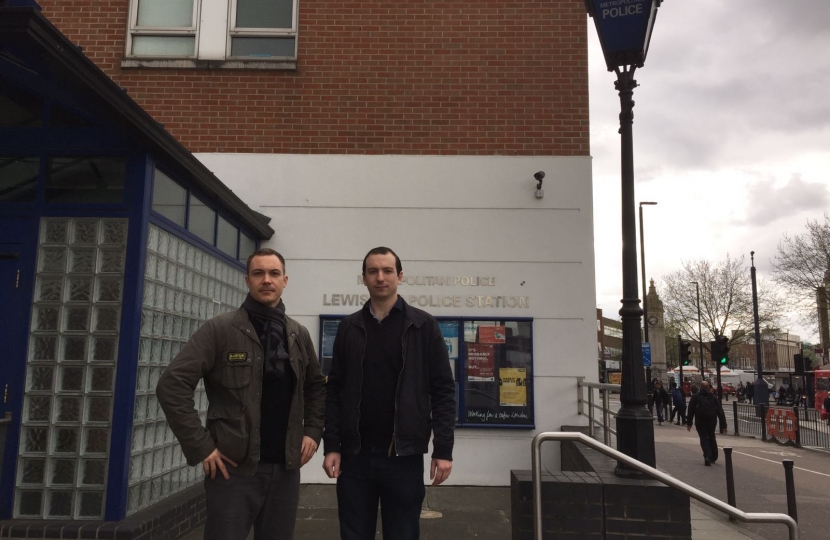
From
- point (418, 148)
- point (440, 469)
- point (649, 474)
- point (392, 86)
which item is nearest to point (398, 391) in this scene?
point (440, 469)

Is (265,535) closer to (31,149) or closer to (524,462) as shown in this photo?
(31,149)

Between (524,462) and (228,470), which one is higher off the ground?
(228,470)

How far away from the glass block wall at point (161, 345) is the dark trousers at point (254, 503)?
2.35 metres

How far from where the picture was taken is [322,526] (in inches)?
242

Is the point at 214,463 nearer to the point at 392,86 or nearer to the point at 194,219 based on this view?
the point at 194,219

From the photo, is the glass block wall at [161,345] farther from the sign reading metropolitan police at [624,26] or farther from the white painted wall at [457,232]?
the sign reading metropolitan police at [624,26]

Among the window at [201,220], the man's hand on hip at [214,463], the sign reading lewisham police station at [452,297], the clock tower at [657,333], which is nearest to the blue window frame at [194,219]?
the window at [201,220]

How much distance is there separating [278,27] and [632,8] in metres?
5.51

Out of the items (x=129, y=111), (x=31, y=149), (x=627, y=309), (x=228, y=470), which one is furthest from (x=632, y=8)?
(x=31, y=149)

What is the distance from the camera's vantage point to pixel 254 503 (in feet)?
10.2

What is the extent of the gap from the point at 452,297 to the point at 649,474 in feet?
15.1

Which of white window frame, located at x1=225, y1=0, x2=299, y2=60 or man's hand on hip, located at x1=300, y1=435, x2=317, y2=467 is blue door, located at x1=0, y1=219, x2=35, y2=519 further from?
white window frame, located at x1=225, y1=0, x2=299, y2=60

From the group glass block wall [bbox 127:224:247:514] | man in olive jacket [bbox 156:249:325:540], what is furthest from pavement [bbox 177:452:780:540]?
man in olive jacket [bbox 156:249:325:540]

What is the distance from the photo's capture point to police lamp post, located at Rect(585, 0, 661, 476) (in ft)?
16.5
